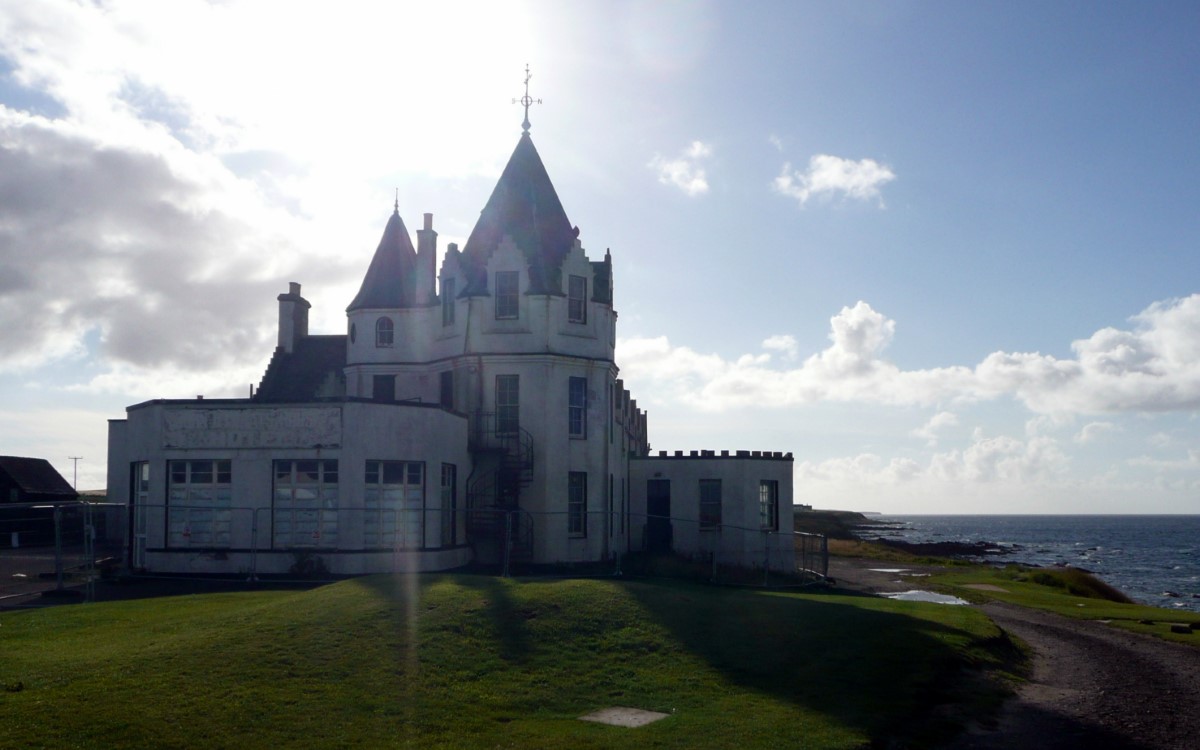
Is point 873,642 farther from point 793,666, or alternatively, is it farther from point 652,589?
point 652,589

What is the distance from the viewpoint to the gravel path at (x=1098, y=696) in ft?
44.5

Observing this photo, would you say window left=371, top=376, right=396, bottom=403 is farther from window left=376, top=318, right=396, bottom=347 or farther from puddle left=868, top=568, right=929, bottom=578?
puddle left=868, top=568, right=929, bottom=578

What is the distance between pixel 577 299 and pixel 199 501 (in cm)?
1471

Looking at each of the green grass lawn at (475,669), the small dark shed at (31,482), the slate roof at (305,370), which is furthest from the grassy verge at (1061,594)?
the small dark shed at (31,482)

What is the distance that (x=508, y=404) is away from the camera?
36.3 m

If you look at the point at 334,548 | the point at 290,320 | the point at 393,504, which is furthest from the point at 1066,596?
the point at 290,320

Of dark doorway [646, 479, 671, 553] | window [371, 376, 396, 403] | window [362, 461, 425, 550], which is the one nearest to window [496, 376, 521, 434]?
window [362, 461, 425, 550]

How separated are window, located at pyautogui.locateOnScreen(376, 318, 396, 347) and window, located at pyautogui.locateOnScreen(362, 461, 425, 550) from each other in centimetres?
1110

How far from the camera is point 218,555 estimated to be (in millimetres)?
29531

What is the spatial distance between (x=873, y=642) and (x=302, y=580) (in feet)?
53.4

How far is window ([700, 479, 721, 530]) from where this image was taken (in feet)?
139

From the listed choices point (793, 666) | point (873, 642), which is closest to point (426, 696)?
point (793, 666)

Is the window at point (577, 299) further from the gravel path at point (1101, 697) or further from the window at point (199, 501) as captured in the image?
the gravel path at point (1101, 697)

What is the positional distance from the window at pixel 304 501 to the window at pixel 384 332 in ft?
38.7
